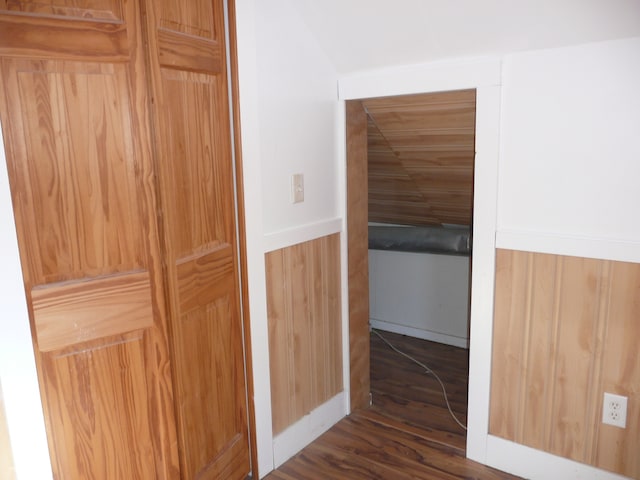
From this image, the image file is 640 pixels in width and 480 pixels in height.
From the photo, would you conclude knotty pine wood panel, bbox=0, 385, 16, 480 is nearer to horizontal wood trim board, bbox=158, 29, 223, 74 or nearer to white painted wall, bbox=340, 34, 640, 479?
horizontal wood trim board, bbox=158, 29, 223, 74

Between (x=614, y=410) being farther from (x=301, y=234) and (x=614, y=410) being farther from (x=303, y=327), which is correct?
(x=301, y=234)

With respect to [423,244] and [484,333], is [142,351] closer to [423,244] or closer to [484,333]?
[484,333]

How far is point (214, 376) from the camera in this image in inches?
72.6

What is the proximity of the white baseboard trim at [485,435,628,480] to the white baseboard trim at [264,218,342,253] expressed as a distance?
113 cm

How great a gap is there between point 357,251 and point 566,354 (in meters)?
1.05

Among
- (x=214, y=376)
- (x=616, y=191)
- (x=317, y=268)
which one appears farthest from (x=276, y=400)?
(x=616, y=191)

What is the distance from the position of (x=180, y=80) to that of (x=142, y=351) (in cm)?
87

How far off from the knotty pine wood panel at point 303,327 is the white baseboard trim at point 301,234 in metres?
0.03

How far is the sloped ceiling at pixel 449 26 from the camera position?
1613mm

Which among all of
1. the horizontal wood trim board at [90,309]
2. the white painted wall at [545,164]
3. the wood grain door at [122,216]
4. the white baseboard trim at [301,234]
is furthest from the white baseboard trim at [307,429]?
the horizontal wood trim board at [90,309]

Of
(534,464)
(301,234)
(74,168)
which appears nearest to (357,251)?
(301,234)

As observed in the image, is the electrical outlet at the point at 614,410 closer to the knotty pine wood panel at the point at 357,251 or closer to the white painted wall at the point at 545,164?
the white painted wall at the point at 545,164

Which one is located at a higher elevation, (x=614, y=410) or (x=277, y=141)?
(x=277, y=141)

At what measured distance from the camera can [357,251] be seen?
2.54 metres
